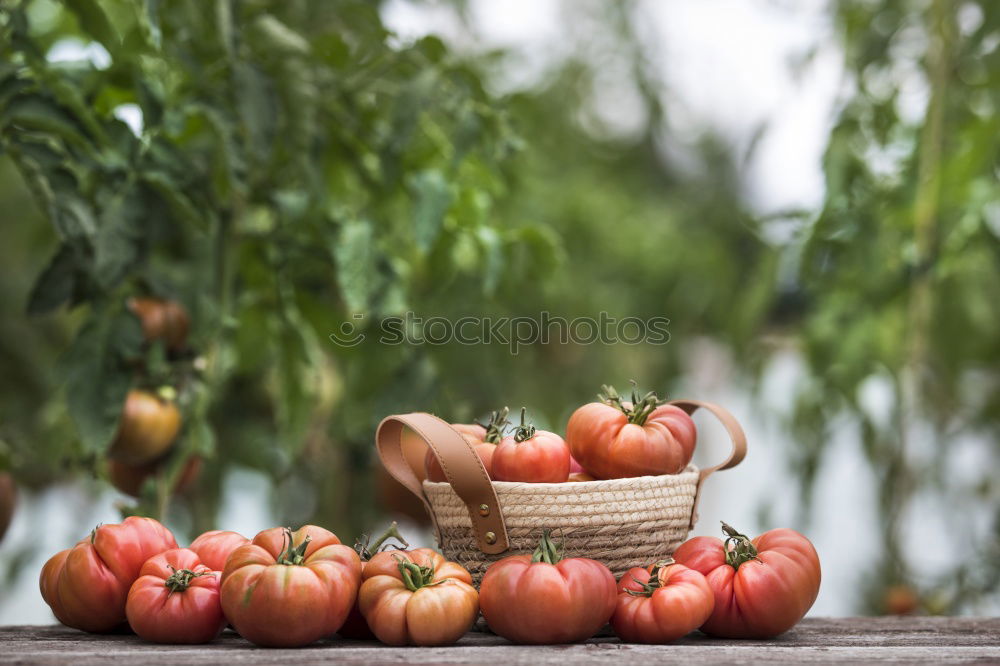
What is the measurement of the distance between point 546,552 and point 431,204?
1.84ft

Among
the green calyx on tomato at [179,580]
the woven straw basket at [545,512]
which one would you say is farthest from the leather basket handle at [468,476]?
the green calyx on tomato at [179,580]

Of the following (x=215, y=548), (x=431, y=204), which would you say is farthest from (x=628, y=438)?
(x=431, y=204)

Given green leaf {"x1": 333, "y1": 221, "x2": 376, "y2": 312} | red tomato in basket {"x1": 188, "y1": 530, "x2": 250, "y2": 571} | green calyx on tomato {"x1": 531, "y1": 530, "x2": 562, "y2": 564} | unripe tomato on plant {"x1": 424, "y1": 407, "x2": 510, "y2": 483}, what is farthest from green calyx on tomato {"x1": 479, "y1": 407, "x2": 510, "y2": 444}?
green leaf {"x1": 333, "y1": 221, "x2": 376, "y2": 312}

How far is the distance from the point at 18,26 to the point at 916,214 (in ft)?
4.41

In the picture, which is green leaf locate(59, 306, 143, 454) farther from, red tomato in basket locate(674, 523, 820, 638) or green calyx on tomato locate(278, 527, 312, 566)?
red tomato in basket locate(674, 523, 820, 638)

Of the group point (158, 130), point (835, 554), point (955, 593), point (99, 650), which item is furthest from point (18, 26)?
point (835, 554)

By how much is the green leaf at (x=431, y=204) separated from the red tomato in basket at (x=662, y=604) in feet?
1.80

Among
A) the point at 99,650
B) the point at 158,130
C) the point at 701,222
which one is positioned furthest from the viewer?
the point at 701,222

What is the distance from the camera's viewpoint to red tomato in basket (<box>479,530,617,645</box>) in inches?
30.6

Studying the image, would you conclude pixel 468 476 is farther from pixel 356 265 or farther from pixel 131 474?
pixel 131 474

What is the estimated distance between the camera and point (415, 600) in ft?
2.56

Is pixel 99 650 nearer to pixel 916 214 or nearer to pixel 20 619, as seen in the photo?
pixel 916 214

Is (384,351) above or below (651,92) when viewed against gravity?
below

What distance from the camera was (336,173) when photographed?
155cm
